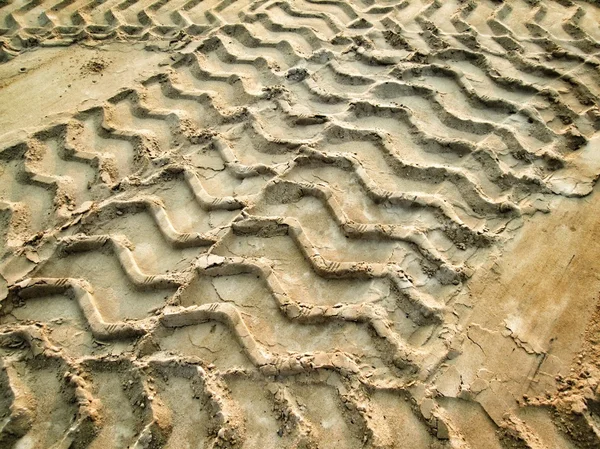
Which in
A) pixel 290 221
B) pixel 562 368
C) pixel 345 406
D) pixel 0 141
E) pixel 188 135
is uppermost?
pixel 0 141

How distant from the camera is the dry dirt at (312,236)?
1.83m

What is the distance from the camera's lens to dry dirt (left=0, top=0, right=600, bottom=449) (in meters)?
1.83

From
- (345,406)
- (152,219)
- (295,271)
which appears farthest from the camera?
(152,219)

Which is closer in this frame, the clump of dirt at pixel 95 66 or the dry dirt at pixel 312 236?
the dry dirt at pixel 312 236

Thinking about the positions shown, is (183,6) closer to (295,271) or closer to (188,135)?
(188,135)

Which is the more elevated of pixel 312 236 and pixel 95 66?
pixel 95 66

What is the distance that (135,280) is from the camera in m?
2.30

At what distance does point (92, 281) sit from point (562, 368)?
217 cm

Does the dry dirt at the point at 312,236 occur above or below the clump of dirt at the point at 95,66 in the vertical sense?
below

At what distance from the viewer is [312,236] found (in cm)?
241

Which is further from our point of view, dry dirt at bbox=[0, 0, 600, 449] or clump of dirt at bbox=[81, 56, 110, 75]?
clump of dirt at bbox=[81, 56, 110, 75]

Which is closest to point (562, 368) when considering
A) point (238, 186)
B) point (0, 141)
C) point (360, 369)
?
point (360, 369)

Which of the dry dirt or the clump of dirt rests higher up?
the clump of dirt

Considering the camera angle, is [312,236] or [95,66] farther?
[95,66]
